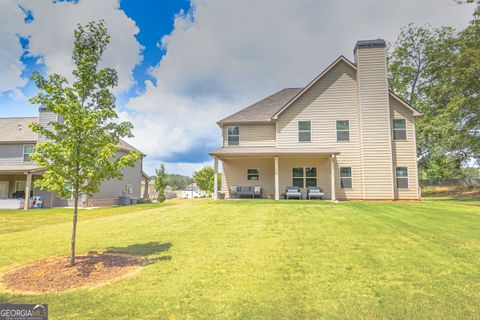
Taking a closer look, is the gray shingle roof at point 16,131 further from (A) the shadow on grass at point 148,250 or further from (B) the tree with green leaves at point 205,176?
(B) the tree with green leaves at point 205,176

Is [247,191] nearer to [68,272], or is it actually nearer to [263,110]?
[263,110]

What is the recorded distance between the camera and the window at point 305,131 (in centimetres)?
1850

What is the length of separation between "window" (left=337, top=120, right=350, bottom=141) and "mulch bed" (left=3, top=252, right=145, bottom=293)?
52.9ft

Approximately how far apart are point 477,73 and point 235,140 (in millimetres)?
17908

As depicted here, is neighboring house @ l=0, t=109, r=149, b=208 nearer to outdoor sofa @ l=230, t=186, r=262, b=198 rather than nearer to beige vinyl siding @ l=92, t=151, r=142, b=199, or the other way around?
beige vinyl siding @ l=92, t=151, r=142, b=199

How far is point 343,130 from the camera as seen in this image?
717 inches

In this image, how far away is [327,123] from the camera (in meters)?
18.4

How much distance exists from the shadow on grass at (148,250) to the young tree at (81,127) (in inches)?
51.3

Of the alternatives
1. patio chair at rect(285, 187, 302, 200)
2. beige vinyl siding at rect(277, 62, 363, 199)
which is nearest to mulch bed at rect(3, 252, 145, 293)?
patio chair at rect(285, 187, 302, 200)

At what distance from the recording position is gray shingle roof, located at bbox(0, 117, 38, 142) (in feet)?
77.0

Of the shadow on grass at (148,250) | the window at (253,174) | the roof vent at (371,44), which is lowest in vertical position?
the shadow on grass at (148,250)

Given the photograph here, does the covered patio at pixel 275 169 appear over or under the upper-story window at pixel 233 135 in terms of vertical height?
under

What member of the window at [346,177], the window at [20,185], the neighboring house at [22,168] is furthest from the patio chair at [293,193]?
the window at [20,185]

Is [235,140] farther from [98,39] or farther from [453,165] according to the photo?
[453,165]
